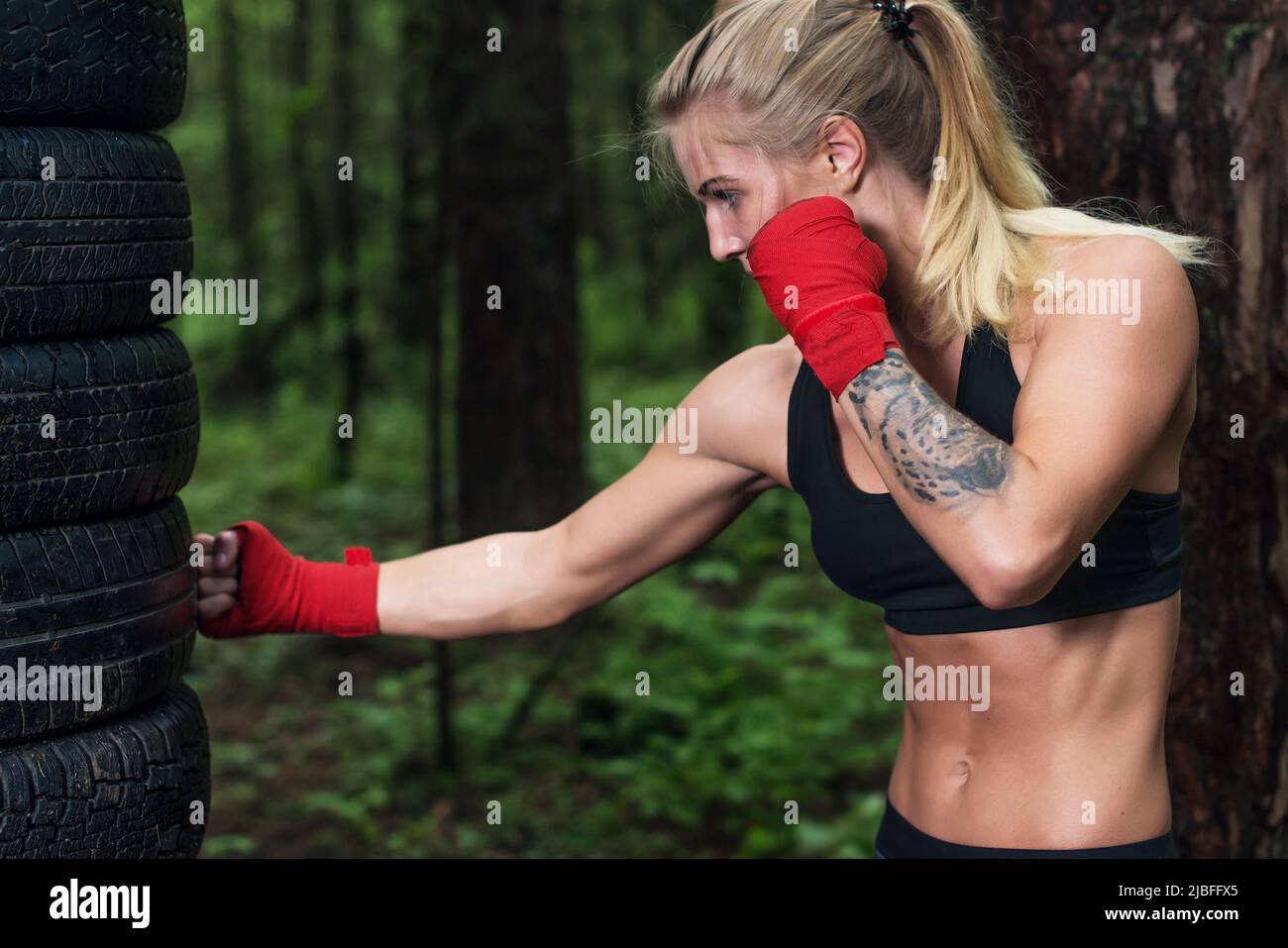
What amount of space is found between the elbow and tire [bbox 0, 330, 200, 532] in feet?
4.59

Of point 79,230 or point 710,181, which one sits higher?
point 710,181

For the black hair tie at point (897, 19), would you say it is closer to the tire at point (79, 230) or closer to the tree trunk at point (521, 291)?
the tire at point (79, 230)

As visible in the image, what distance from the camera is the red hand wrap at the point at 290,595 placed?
2680mm

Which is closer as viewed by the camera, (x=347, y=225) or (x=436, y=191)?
(x=436, y=191)

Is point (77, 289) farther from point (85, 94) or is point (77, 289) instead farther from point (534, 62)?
point (534, 62)

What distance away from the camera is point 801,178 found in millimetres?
2240

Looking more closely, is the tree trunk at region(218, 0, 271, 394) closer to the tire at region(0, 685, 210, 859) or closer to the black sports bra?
the tire at region(0, 685, 210, 859)

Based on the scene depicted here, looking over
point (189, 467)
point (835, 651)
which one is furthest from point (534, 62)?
point (189, 467)

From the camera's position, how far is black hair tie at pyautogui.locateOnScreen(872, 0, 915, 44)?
228 cm

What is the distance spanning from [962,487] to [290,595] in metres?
1.46

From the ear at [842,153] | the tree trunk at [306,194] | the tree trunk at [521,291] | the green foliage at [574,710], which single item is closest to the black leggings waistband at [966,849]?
the green foliage at [574,710]

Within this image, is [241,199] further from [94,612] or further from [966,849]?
[966,849]

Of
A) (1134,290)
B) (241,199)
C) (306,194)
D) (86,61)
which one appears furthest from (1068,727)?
(241,199)

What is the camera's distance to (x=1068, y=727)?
7.32ft
